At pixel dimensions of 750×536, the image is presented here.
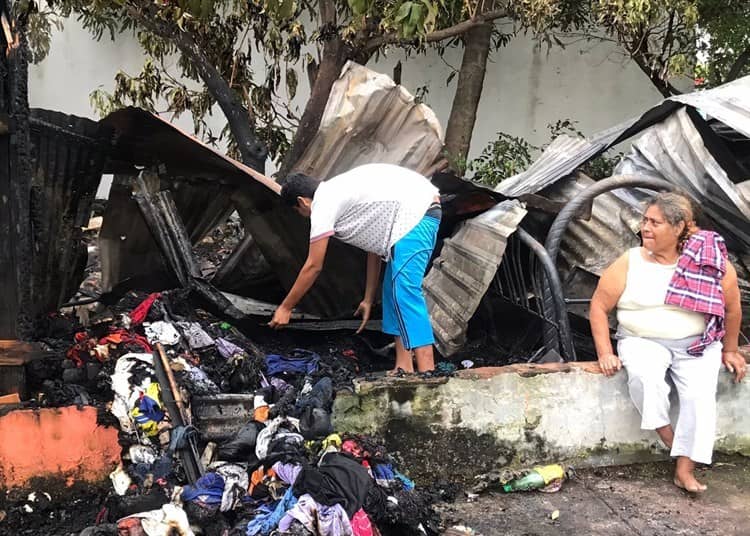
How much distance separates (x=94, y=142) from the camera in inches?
149

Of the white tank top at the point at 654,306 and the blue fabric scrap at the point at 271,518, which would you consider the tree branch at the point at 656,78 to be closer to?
the white tank top at the point at 654,306

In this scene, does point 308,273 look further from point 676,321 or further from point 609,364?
point 676,321

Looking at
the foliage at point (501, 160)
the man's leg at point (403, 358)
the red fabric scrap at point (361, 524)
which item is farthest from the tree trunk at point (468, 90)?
the red fabric scrap at point (361, 524)

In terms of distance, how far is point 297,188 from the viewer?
149 inches

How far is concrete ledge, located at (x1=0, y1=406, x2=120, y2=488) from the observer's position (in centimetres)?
295

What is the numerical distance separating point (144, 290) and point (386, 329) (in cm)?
153

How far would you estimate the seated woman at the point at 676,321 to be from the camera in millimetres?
3336

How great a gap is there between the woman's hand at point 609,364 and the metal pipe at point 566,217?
55cm

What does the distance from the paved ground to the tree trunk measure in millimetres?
4687

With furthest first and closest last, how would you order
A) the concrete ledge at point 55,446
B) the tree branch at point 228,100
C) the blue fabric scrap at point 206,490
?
the tree branch at point 228,100, the concrete ledge at point 55,446, the blue fabric scrap at point 206,490

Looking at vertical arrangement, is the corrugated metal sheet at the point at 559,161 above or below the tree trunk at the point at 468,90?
below

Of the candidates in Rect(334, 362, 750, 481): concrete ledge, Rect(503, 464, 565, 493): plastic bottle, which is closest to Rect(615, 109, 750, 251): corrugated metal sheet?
Rect(334, 362, 750, 481): concrete ledge

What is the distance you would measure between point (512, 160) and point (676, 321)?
4.62 m

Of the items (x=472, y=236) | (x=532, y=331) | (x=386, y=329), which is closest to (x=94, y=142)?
(x=386, y=329)
